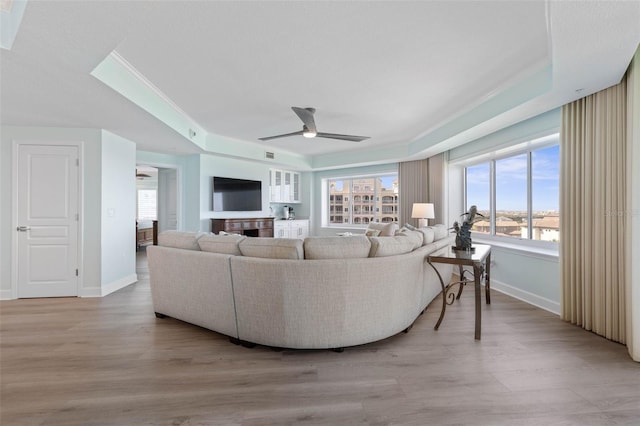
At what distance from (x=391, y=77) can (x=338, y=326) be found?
8.17 feet

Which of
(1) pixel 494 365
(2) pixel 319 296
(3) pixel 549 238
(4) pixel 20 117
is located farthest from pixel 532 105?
(4) pixel 20 117

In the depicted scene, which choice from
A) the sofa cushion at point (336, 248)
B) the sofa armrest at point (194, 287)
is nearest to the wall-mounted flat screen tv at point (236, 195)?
the sofa armrest at point (194, 287)

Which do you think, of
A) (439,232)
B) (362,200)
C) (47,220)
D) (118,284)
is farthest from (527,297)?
(47,220)

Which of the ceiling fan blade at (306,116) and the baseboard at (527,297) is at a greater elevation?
the ceiling fan blade at (306,116)

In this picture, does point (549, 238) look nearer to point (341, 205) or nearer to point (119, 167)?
point (341, 205)

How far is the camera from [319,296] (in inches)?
88.5

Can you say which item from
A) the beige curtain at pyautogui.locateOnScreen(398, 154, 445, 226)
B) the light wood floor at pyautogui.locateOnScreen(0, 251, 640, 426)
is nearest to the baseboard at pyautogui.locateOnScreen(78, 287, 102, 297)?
the light wood floor at pyautogui.locateOnScreen(0, 251, 640, 426)

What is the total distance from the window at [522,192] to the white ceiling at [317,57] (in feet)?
2.40

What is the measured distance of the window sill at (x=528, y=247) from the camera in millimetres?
3441

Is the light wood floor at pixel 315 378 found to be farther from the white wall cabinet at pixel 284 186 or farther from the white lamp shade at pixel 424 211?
the white wall cabinet at pixel 284 186

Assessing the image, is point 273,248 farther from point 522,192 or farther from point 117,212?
point 522,192

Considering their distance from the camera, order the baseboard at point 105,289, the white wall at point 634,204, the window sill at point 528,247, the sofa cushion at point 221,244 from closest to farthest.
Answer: the white wall at point 634,204 < the sofa cushion at point 221,244 < the window sill at point 528,247 < the baseboard at point 105,289

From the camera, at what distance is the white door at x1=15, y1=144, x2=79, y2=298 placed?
379 centimetres

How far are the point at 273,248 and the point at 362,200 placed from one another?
5485mm
